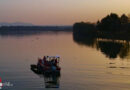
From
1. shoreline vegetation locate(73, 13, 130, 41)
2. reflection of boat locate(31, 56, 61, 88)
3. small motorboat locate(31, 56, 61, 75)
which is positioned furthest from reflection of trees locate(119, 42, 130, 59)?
shoreline vegetation locate(73, 13, 130, 41)

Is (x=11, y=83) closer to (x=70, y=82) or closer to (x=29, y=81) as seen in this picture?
(x=29, y=81)

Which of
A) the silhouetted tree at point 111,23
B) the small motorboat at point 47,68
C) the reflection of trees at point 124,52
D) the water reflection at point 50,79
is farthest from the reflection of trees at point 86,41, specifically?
the water reflection at point 50,79

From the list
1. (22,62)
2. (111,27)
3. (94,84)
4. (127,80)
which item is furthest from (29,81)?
(111,27)

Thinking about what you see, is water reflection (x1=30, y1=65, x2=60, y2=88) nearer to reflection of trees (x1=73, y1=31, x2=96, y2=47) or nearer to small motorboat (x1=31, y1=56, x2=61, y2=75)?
small motorboat (x1=31, y1=56, x2=61, y2=75)

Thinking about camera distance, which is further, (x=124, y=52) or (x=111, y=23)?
(x=111, y=23)

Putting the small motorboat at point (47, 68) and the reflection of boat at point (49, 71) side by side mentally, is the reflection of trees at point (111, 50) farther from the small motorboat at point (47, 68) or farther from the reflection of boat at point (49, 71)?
the reflection of boat at point (49, 71)

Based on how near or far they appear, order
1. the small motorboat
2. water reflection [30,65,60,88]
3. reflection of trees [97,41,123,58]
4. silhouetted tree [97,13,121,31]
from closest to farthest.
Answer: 1. water reflection [30,65,60,88]
2. the small motorboat
3. reflection of trees [97,41,123,58]
4. silhouetted tree [97,13,121,31]

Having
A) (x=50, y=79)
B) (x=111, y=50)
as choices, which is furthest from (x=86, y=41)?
(x=50, y=79)

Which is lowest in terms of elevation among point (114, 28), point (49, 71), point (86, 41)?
point (49, 71)

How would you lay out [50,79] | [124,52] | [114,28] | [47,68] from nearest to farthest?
1. [50,79]
2. [47,68]
3. [124,52]
4. [114,28]

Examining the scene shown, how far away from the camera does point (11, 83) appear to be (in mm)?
30359

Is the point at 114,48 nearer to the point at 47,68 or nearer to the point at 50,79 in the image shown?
the point at 47,68

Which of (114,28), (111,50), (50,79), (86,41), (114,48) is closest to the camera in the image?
(50,79)

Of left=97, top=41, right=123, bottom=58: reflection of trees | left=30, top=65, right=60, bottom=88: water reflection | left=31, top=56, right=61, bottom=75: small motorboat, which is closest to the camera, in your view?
left=30, top=65, right=60, bottom=88: water reflection
